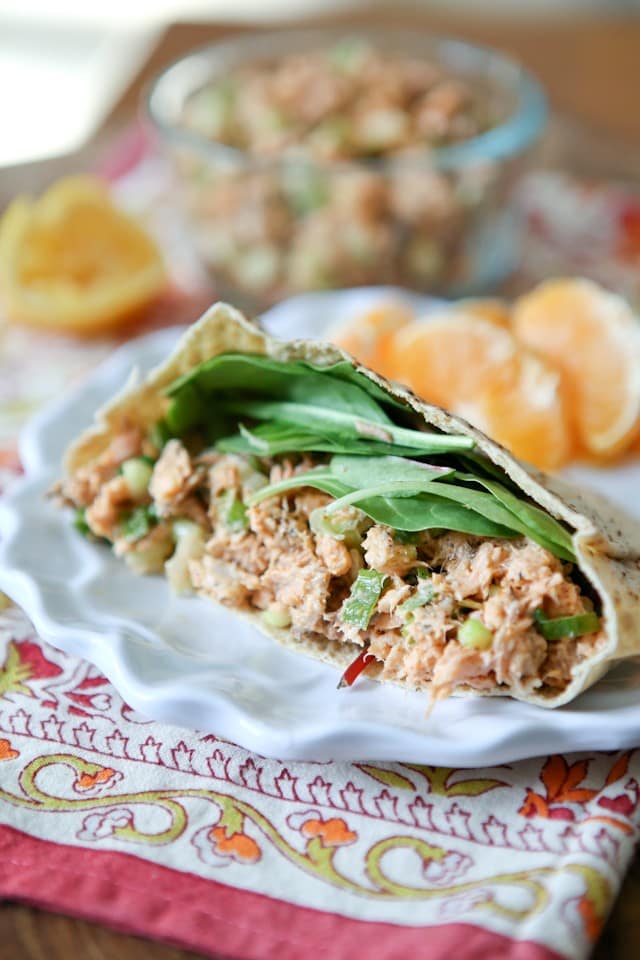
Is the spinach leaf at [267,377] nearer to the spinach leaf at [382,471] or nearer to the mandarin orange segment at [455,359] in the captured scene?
the spinach leaf at [382,471]

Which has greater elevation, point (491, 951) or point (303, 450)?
point (303, 450)

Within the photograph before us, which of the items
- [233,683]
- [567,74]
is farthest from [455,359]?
[567,74]

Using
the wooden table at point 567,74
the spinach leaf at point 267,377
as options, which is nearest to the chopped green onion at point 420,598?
the spinach leaf at point 267,377

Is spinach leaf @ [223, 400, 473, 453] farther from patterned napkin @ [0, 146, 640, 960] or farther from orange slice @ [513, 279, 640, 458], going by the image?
orange slice @ [513, 279, 640, 458]

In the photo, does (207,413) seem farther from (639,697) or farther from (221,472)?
(639,697)

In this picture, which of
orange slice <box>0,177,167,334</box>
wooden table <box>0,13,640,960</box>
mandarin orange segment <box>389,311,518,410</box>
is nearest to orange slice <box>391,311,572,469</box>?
mandarin orange segment <box>389,311,518,410</box>

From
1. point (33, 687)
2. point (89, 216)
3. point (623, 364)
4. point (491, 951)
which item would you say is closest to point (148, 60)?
point (89, 216)

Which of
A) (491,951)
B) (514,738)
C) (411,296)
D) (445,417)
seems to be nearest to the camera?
(491,951)
